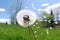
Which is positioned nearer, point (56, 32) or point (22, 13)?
point (22, 13)

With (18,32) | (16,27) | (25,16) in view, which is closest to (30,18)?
(25,16)

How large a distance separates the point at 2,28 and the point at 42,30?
615 millimetres

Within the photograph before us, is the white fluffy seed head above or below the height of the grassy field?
above

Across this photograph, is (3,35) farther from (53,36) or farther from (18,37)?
(53,36)

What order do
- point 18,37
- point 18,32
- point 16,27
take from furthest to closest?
point 16,27 → point 18,32 → point 18,37

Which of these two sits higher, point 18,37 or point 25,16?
point 25,16

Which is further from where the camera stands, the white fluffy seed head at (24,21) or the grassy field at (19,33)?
the grassy field at (19,33)

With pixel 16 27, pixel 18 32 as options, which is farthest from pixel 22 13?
pixel 16 27

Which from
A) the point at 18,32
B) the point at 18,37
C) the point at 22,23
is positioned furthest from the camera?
the point at 18,32

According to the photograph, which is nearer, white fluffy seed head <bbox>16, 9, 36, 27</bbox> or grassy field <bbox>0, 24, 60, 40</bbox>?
white fluffy seed head <bbox>16, 9, 36, 27</bbox>

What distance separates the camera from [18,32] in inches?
77.7

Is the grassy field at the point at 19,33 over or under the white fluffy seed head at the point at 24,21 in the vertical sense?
under

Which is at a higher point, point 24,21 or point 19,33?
point 24,21

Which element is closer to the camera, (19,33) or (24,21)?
(24,21)
